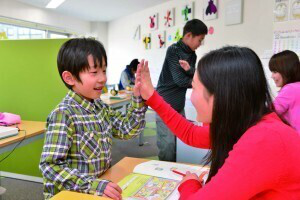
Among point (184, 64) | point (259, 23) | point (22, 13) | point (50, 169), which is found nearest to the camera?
point (50, 169)

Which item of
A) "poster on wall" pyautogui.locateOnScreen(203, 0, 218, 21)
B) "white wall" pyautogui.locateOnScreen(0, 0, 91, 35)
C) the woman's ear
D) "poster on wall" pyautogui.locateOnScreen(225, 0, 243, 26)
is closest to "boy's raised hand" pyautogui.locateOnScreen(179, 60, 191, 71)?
the woman's ear

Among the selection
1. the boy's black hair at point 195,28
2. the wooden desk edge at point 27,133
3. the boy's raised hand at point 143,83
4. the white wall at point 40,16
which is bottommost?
the wooden desk edge at point 27,133

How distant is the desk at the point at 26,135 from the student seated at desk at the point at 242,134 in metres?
1.19

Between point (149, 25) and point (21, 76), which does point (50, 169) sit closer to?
point (21, 76)

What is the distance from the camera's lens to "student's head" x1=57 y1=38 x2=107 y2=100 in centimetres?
102

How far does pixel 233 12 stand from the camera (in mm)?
3941

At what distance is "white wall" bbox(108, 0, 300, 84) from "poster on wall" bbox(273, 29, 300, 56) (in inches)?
2.8

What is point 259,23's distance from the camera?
11.7ft

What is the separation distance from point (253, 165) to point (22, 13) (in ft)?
22.7

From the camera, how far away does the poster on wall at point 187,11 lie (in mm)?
4926

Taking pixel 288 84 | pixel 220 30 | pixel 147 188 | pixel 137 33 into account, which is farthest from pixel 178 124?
pixel 137 33

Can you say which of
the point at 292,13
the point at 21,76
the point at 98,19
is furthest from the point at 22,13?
the point at 292,13

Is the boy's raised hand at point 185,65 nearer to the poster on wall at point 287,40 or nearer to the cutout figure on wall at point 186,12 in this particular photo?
the poster on wall at point 287,40

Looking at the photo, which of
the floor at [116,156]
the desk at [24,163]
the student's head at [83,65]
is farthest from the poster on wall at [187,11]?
the student's head at [83,65]
